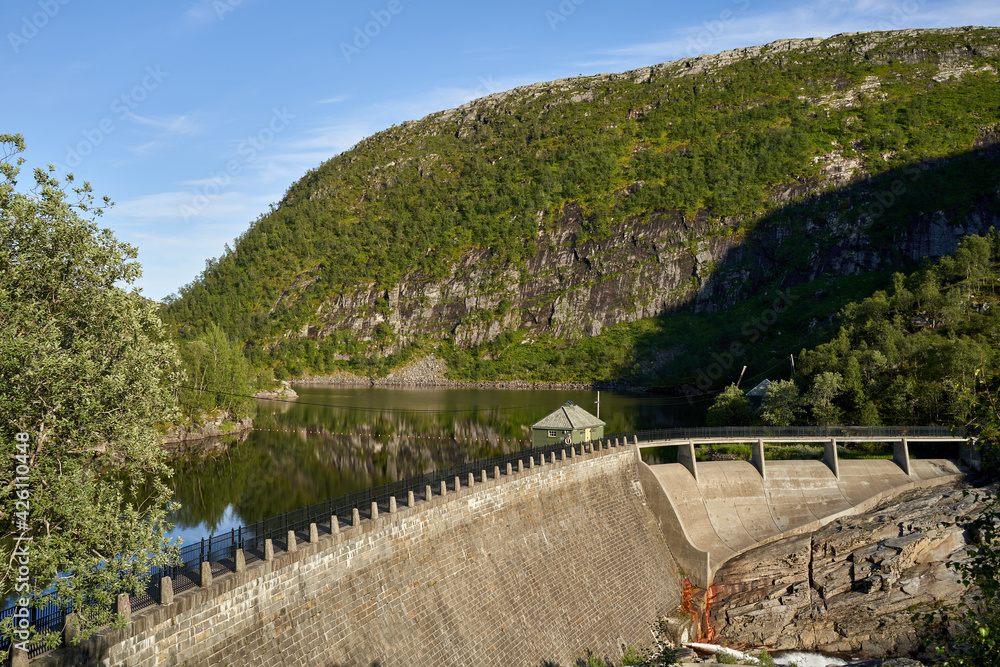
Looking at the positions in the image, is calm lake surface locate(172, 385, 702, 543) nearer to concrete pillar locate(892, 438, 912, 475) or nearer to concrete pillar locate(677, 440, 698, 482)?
concrete pillar locate(677, 440, 698, 482)

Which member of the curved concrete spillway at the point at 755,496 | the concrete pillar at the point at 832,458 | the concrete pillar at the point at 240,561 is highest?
the concrete pillar at the point at 240,561

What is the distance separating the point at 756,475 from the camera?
199 feet

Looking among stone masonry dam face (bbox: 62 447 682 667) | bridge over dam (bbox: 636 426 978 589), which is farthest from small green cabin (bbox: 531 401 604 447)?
stone masonry dam face (bbox: 62 447 682 667)

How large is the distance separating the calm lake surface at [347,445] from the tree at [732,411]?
16.1 meters

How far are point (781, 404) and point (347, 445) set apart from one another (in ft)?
192

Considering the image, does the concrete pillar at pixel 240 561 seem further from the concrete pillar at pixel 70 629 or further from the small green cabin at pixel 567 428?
the small green cabin at pixel 567 428

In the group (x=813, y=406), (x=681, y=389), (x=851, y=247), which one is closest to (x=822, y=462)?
(x=813, y=406)

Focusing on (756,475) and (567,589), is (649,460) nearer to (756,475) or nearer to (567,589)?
(756,475)

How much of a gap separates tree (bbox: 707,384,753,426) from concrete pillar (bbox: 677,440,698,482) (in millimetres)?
23591

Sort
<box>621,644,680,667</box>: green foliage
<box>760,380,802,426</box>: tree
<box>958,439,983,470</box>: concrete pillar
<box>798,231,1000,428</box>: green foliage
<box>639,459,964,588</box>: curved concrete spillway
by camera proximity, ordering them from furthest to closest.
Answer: <box>760,380,802,426</box>: tree → <box>798,231,1000,428</box>: green foliage → <box>958,439,983,470</box>: concrete pillar → <box>639,459,964,588</box>: curved concrete spillway → <box>621,644,680,667</box>: green foliage

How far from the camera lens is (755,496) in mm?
58969

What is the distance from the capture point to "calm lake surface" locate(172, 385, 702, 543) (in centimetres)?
6581

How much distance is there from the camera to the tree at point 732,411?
269 feet

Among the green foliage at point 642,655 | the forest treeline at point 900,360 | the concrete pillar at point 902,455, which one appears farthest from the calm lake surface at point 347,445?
the concrete pillar at point 902,455
